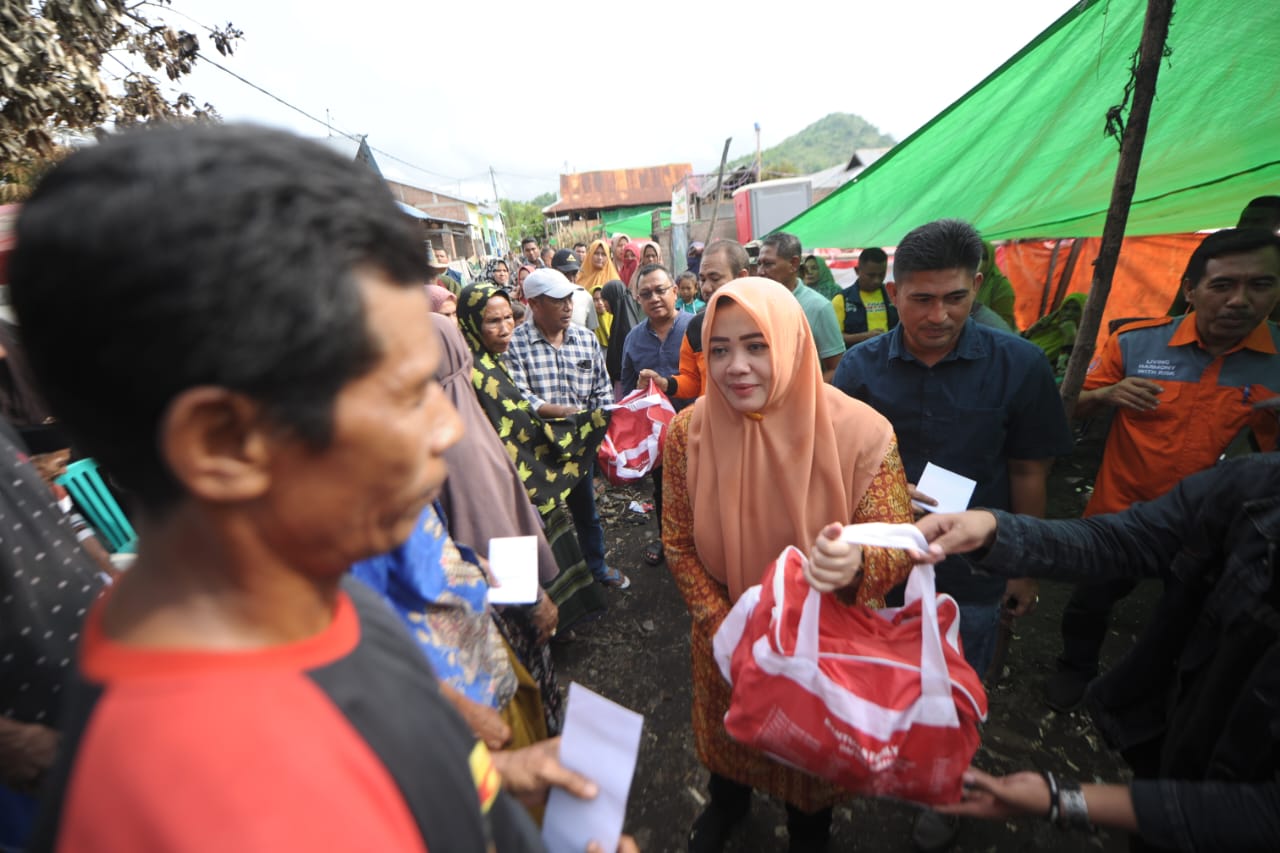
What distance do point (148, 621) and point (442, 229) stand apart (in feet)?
90.7

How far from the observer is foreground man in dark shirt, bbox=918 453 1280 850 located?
1.03 metres

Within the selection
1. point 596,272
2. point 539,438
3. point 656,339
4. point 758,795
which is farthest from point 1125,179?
point 596,272

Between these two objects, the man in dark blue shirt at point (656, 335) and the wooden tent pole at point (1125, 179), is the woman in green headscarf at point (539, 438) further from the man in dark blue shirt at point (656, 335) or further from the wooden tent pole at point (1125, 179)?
the wooden tent pole at point (1125, 179)

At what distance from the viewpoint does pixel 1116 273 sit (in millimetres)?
6289

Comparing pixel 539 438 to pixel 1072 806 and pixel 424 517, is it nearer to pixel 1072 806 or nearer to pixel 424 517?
pixel 424 517

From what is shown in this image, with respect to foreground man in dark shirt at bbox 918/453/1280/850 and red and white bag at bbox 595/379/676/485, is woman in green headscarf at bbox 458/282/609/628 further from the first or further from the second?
foreground man in dark shirt at bbox 918/453/1280/850

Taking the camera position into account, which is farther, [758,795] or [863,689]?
[758,795]

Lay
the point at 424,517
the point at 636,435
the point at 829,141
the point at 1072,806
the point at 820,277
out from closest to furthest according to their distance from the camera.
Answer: the point at 1072,806 → the point at 424,517 → the point at 636,435 → the point at 820,277 → the point at 829,141

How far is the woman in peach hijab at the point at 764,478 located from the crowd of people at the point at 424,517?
11 millimetres

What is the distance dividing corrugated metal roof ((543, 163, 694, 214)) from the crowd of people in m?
44.6

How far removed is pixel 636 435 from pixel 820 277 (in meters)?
3.77

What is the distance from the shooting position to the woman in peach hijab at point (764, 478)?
169 cm

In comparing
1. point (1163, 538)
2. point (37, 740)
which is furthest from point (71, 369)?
point (1163, 538)

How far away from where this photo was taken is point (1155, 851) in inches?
55.4
